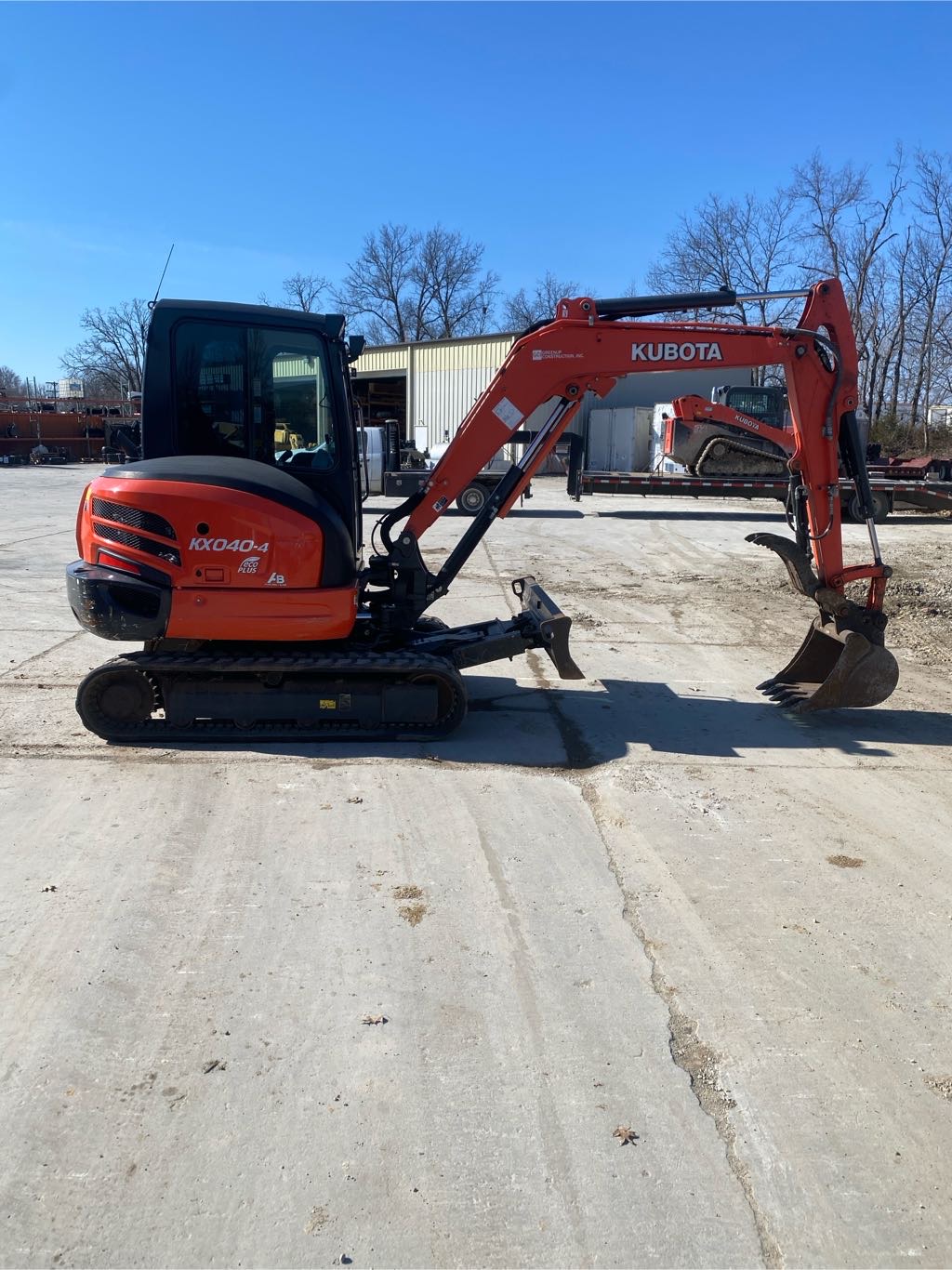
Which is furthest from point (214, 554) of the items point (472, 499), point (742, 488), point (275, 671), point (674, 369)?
point (742, 488)

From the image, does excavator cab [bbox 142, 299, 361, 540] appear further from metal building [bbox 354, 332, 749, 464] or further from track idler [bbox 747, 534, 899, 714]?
metal building [bbox 354, 332, 749, 464]

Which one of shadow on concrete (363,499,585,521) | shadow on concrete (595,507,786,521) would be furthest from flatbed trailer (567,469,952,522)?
shadow on concrete (363,499,585,521)

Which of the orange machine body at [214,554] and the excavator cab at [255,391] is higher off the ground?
the excavator cab at [255,391]

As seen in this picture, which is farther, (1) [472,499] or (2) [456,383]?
(2) [456,383]

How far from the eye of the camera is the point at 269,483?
5.89 meters

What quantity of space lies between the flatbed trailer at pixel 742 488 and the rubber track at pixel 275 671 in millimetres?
17043

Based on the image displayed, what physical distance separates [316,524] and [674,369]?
2869 mm

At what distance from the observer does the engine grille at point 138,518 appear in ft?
18.9

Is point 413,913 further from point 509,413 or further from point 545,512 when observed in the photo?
point 545,512

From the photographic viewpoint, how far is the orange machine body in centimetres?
575

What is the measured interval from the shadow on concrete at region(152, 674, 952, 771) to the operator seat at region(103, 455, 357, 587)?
122 centimetres

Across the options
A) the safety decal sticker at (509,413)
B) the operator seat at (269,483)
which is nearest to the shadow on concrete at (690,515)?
the safety decal sticker at (509,413)

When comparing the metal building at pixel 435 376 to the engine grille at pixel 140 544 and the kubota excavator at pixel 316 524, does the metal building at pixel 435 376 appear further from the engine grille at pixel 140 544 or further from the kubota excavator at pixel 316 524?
the engine grille at pixel 140 544

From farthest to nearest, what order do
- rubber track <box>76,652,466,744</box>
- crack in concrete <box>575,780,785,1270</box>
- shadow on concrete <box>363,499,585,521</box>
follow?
shadow on concrete <box>363,499,585,521</box> < rubber track <box>76,652,466,744</box> < crack in concrete <box>575,780,785,1270</box>
